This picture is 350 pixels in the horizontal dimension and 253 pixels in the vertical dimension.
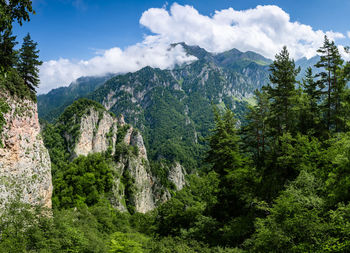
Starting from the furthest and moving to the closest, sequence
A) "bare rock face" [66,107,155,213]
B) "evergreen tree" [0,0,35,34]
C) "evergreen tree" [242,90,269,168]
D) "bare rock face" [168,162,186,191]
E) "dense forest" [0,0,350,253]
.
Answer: "bare rock face" [168,162,186,191], "bare rock face" [66,107,155,213], "evergreen tree" [242,90,269,168], "dense forest" [0,0,350,253], "evergreen tree" [0,0,35,34]

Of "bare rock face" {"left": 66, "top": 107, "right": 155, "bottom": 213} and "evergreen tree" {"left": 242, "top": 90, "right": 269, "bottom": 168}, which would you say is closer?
"evergreen tree" {"left": 242, "top": 90, "right": 269, "bottom": 168}

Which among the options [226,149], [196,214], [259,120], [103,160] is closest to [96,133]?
[103,160]

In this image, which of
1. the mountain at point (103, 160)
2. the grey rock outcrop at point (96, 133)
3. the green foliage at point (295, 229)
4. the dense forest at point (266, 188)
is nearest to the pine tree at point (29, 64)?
the dense forest at point (266, 188)

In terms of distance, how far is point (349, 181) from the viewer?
36.1 feet

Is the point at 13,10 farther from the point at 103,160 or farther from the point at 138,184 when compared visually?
the point at 138,184

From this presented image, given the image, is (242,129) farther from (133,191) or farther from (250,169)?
(133,191)

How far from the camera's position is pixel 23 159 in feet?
99.9

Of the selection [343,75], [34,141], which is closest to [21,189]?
[34,141]

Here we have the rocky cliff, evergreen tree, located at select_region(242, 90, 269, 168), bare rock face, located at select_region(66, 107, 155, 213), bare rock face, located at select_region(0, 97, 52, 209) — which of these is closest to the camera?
evergreen tree, located at select_region(242, 90, 269, 168)

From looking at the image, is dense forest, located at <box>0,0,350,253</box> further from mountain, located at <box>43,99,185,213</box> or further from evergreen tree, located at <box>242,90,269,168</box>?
mountain, located at <box>43,99,185,213</box>

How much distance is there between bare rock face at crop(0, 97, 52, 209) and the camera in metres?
27.3

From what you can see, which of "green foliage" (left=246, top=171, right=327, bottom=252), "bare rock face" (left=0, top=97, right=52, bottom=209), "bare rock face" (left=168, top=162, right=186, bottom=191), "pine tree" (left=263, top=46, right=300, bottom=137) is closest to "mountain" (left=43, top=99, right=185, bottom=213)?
"bare rock face" (left=168, top=162, right=186, bottom=191)

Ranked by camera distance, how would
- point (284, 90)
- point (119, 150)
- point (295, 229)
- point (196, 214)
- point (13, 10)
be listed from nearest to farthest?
point (13, 10) < point (295, 229) < point (284, 90) < point (196, 214) < point (119, 150)

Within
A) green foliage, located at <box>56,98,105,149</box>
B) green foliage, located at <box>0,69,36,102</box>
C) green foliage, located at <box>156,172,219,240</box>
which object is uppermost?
green foliage, located at <box>56,98,105,149</box>
